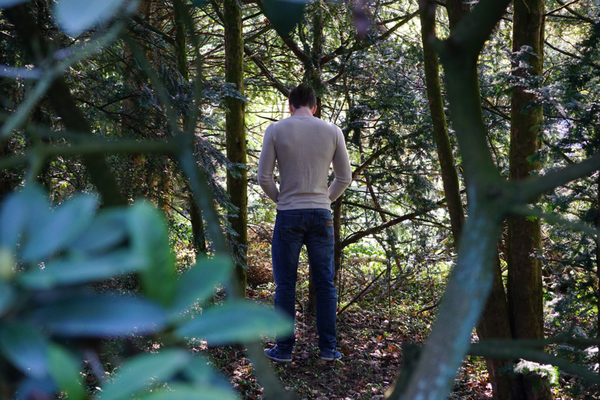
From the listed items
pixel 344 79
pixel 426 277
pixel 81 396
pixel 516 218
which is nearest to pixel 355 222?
pixel 426 277

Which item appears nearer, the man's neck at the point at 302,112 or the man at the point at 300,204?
the man at the point at 300,204

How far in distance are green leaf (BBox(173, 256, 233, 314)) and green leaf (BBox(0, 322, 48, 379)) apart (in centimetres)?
7

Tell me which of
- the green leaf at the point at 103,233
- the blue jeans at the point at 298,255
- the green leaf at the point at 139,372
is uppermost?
the blue jeans at the point at 298,255

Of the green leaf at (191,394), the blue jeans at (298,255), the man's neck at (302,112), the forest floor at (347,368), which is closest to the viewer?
the green leaf at (191,394)

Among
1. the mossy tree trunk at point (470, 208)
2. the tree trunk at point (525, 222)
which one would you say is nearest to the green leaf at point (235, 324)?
the mossy tree trunk at point (470, 208)

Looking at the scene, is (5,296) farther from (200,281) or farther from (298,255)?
(298,255)

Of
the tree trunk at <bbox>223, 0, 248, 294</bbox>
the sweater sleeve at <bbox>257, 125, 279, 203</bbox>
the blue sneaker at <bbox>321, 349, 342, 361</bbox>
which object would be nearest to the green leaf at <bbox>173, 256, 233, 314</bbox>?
the sweater sleeve at <bbox>257, 125, 279, 203</bbox>

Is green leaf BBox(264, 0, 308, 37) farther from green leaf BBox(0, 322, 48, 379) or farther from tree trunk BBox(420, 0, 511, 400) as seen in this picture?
tree trunk BBox(420, 0, 511, 400)

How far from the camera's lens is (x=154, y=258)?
0.69 feet

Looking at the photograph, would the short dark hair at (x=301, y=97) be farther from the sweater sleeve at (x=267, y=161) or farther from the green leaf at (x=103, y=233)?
the green leaf at (x=103, y=233)

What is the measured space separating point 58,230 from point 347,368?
4.02m

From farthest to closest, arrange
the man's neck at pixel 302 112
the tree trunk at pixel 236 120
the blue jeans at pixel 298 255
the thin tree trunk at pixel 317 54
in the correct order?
the thin tree trunk at pixel 317 54 < the tree trunk at pixel 236 120 < the man's neck at pixel 302 112 < the blue jeans at pixel 298 255

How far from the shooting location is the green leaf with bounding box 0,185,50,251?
0.76ft

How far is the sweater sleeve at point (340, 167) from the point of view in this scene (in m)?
3.87
